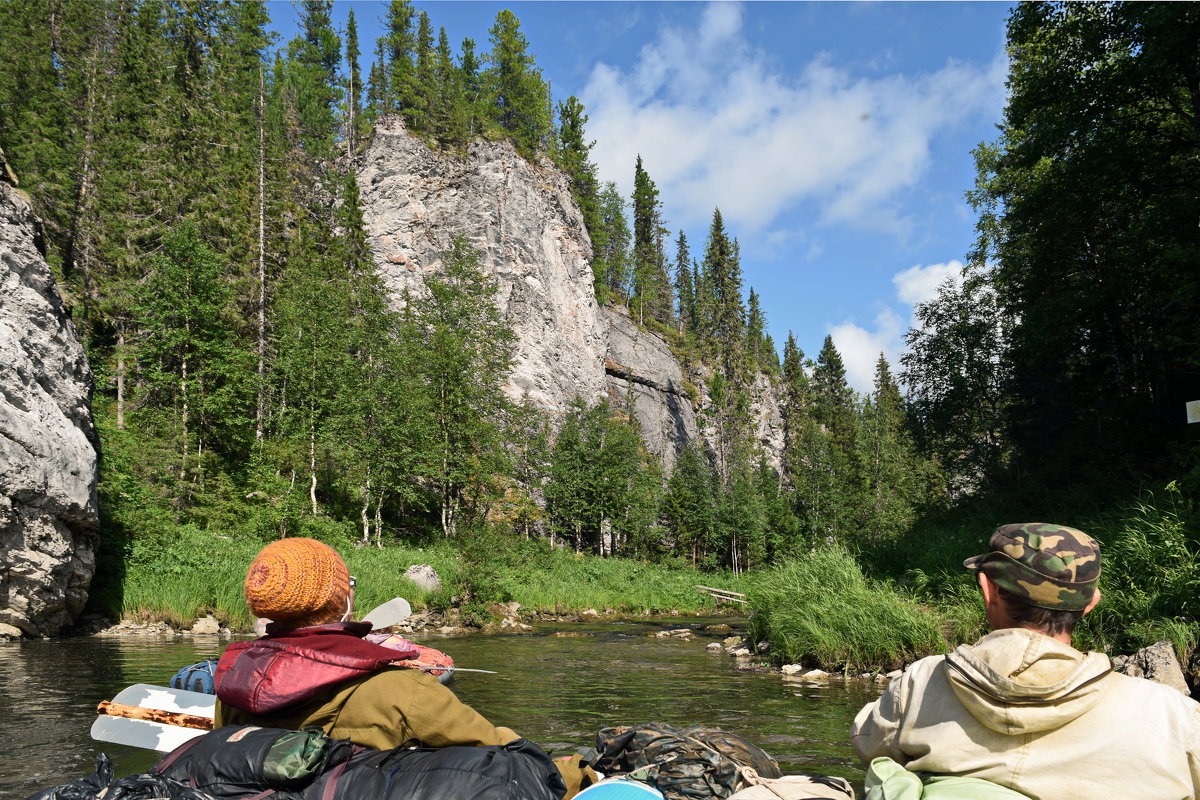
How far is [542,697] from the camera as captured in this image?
9.09m

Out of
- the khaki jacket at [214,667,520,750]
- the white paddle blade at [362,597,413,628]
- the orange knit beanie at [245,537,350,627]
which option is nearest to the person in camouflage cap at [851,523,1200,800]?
the khaki jacket at [214,667,520,750]

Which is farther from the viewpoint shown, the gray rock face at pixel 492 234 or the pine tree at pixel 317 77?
the pine tree at pixel 317 77

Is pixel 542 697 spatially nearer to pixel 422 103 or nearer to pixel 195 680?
pixel 195 680

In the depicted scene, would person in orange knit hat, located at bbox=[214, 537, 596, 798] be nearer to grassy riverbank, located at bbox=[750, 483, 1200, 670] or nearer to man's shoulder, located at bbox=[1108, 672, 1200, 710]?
A: man's shoulder, located at bbox=[1108, 672, 1200, 710]

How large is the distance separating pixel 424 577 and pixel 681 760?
56.9 feet

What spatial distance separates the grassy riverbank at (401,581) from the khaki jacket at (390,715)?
1445 centimetres

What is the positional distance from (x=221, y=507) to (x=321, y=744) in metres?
24.0

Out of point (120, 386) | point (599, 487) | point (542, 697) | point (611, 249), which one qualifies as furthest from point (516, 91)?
point (542, 697)

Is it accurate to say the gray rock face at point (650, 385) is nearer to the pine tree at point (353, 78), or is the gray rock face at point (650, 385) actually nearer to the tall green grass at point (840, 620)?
the pine tree at point (353, 78)

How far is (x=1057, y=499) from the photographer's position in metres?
19.4

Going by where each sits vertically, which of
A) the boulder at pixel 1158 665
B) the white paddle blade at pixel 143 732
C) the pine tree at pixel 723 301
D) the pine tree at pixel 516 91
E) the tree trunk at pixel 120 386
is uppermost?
the pine tree at pixel 516 91

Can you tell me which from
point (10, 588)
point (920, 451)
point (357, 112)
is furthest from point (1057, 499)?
point (357, 112)

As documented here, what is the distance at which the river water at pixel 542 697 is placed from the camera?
614cm

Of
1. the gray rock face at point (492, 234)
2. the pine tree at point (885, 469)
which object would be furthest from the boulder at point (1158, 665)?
the pine tree at point (885, 469)
